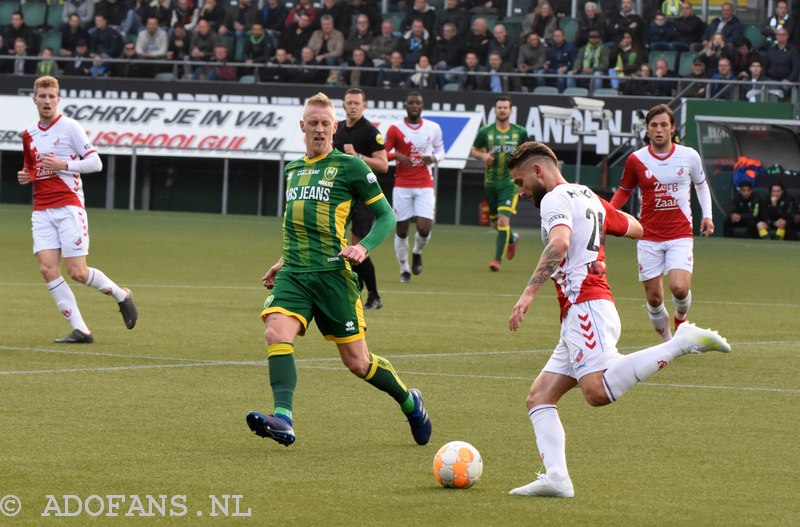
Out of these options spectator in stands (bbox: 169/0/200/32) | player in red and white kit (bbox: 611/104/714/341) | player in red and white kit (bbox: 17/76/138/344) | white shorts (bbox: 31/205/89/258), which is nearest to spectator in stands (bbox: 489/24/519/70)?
spectator in stands (bbox: 169/0/200/32)

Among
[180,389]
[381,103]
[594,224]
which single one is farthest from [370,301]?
[381,103]

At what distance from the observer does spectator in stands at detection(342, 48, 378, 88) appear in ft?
100

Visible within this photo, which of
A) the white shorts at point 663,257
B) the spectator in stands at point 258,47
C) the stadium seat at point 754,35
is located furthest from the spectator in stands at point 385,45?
the white shorts at point 663,257

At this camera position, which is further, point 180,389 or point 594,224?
point 180,389

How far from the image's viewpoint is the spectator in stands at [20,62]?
32.7m

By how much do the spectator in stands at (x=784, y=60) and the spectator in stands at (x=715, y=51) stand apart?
0.83 metres

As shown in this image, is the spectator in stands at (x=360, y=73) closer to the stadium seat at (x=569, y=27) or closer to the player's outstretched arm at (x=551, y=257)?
the stadium seat at (x=569, y=27)

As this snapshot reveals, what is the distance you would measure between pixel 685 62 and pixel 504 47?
3723 mm

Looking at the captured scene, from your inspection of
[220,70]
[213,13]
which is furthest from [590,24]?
[213,13]

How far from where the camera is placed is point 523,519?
605 centimetres

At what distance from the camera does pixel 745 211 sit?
29.0m

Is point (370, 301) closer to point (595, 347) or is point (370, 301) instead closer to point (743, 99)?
point (595, 347)

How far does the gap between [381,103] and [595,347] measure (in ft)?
78.9

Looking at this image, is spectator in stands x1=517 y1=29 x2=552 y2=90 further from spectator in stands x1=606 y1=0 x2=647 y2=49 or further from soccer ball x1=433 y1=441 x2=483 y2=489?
soccer ball x1=433 y1=441 x2=483 y2=489
